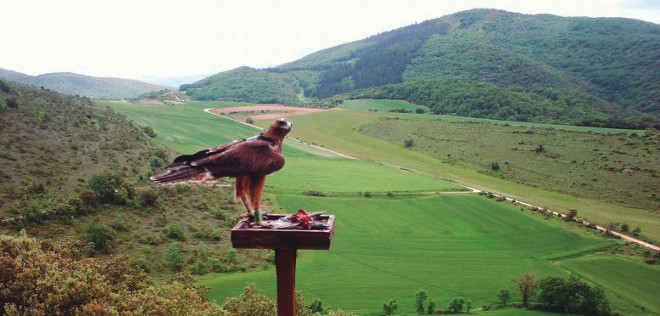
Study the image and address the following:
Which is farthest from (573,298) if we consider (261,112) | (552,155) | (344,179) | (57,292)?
(261,112)

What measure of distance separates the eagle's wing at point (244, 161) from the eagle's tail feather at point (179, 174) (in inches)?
4.8

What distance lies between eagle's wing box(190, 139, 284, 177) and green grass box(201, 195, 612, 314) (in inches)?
762

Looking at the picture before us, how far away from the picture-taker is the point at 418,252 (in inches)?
1452

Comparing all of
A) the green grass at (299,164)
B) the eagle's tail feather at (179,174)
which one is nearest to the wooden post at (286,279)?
the eagle's tail feather at (179,174)

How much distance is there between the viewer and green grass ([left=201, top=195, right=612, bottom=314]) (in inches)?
1172

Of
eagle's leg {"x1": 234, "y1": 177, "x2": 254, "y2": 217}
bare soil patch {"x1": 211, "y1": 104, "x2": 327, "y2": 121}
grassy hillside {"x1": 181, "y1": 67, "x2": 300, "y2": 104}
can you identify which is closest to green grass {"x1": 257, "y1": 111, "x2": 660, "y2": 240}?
bare soil patch {"x1": 211, "y1": 104, "x2": 327, "y2": 121}

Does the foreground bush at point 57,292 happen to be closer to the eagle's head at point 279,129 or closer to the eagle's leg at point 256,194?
the eagle's leg at point 256,194

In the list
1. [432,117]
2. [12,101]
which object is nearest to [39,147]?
[12,101]

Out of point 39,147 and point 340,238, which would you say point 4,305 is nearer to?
point 340,238

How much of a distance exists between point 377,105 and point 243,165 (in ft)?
346

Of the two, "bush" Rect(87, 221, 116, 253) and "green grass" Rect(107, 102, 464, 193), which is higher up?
"green grass" Rect(107, 102, 464, 193)

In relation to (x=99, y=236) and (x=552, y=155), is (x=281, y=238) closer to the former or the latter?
(x=99, y=236)

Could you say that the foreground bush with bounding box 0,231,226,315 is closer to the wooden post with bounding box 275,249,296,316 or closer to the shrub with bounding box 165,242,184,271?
the wooden post with bounding box 275,249,296,316

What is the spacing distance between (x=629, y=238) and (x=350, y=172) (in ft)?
97.2
